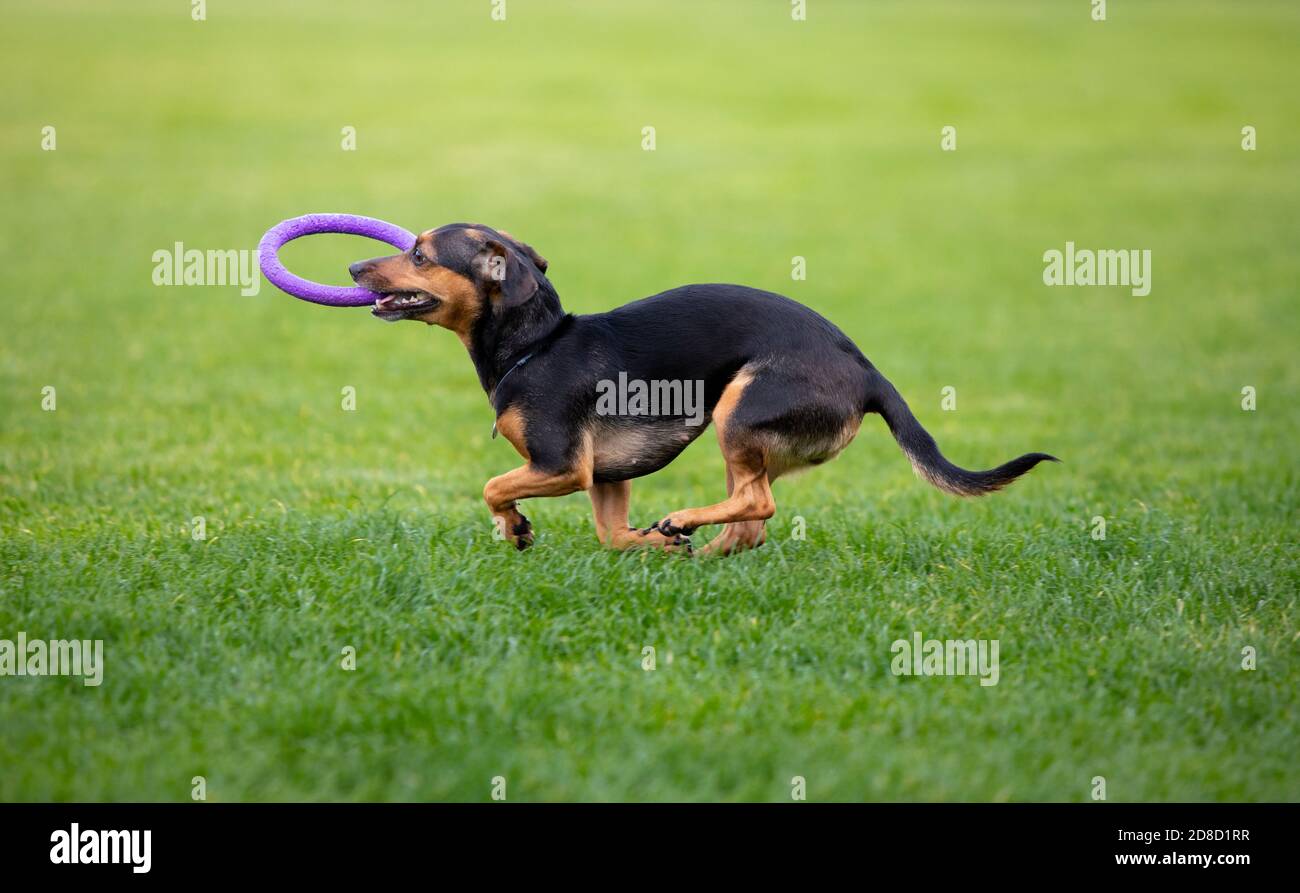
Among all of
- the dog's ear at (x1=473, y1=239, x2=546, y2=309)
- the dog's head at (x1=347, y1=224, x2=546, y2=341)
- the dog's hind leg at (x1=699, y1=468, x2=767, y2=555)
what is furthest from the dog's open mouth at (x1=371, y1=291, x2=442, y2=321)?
the dog's hind leg at (x1=699, y1=468, x2=767, y2=555)

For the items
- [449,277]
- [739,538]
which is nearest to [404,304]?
[449,277]

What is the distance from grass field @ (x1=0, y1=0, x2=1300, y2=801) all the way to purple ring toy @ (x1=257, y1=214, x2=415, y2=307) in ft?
3.94

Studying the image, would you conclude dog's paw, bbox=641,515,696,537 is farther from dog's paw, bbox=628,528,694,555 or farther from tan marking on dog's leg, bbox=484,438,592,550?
tan marking on dog's leg, bbox=484,438,592,550

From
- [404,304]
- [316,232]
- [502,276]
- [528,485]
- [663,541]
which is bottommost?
[663,541]

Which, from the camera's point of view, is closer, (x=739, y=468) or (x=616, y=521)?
(x=739, y=468)

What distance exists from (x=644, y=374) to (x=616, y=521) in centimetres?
87

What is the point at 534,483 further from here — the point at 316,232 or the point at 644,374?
the point at 316,232

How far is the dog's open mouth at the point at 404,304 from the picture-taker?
20.7 feet

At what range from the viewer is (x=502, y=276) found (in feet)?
20.6

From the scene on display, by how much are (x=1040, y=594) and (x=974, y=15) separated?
38.3 m

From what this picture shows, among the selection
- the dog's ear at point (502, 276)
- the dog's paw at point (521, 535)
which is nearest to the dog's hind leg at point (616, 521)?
A: the dog's paw at point (521, 535)

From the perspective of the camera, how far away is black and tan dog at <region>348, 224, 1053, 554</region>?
619cm

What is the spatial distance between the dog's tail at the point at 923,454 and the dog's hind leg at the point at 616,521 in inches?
46.8
